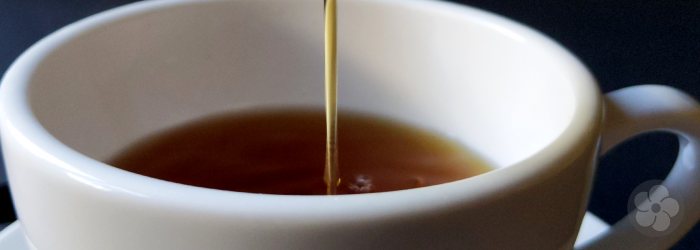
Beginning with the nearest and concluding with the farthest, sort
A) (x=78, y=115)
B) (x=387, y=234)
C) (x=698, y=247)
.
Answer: (x=387, y=234) → (x=78, y=115) → (x=698, y=247)

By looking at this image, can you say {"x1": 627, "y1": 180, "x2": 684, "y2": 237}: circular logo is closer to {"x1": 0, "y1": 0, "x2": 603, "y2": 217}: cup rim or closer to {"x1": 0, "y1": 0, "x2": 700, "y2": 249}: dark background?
{"x1": 0, "y1": 0, "x2": 603, "y2": 217}: cup rim

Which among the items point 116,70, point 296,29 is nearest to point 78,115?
point 116,70

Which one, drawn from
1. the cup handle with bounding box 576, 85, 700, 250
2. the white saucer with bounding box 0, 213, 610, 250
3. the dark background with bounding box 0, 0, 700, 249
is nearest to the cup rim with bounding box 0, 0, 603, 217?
the cup handle with bounding box 576, 85, 700, 250

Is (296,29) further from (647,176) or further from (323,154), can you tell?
(647,176)

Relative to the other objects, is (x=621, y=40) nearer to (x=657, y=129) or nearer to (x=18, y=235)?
(x=657, y=129)

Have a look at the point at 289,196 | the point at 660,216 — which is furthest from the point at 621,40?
the point at 289,196

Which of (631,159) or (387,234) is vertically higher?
(387,234)
